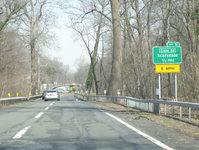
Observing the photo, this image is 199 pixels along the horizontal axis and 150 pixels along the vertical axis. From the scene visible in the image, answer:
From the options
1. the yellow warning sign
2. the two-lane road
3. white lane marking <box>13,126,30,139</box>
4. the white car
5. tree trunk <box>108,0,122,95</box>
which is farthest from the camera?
the white car

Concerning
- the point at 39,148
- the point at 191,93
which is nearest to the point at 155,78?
the point at 191,93

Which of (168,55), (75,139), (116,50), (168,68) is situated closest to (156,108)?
(168,68)

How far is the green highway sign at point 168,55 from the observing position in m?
16.6

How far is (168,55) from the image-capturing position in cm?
1675

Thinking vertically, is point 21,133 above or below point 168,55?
below

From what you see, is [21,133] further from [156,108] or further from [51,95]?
[51,95]

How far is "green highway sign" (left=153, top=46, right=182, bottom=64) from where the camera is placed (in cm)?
1659

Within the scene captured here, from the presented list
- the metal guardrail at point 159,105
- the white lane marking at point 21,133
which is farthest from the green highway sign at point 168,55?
the white lane marking at point 21,133

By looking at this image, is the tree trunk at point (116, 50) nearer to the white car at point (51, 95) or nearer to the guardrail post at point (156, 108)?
the white car at point (51, 95)

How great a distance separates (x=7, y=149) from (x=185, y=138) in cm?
472

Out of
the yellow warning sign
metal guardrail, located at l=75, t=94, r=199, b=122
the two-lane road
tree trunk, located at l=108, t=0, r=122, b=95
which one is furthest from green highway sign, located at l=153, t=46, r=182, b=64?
tree trunk, located at l=108, t=0, r=122, b=95

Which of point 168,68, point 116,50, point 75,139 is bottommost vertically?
point 75,139

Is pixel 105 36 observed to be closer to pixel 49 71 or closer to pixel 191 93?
pixel 191 93

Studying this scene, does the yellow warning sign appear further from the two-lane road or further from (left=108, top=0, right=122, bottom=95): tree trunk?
Answer: (left=108, top=0, right=122, bottom=95): tree trunk
